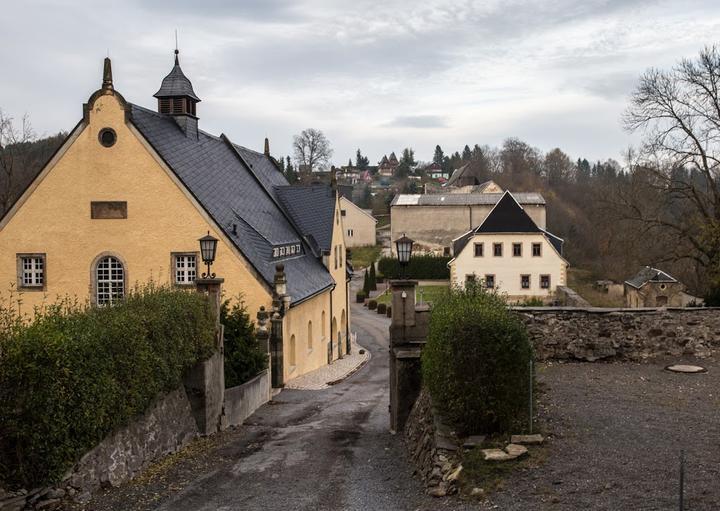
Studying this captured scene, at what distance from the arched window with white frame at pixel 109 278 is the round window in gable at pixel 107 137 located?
14.0 feet

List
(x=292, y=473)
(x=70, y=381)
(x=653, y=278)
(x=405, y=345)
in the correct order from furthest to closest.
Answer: (x=653, y=278) → (x=405, y=345) → (x=292, y=473) → (x=70, y=381)

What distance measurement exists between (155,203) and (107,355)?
52.6ft

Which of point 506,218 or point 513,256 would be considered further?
point 506,218

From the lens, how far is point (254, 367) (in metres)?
21.0

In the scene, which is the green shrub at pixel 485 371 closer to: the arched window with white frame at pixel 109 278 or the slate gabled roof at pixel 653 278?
the arched window with white frame at pixel 109 278

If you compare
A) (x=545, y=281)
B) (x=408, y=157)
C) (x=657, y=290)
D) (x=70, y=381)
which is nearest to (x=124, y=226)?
(x=70, y=381)

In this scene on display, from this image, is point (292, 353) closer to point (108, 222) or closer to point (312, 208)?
point (108, 222)

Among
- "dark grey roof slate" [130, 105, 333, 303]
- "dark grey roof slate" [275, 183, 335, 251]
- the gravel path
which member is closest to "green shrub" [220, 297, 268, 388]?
"dark grey roof slate" [130, 105, 333, 303]

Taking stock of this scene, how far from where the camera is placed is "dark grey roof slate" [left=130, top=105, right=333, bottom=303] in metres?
26.6

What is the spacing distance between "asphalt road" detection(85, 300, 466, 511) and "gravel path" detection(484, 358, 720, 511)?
1.33m

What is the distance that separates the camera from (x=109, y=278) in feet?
89.1

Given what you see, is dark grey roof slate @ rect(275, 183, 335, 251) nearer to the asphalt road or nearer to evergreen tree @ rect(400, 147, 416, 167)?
the asphalt road

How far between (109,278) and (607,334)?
60.9ft

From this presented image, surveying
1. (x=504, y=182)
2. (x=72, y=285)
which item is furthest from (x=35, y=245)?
(x=504, y=182)
